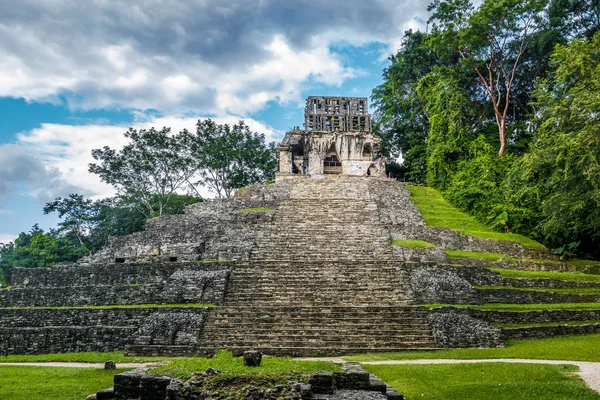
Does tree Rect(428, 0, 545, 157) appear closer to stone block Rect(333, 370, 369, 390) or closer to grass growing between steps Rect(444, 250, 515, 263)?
grass growing between steps Rect(444, 250, 515, 263)

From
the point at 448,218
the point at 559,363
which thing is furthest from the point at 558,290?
the point at 448,218

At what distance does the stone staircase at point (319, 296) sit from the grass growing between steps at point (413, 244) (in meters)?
0.43

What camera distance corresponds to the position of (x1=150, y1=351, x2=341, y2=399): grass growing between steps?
6586mm

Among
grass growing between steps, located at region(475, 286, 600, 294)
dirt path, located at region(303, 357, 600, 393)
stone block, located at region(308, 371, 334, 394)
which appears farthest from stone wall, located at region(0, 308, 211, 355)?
grass growing between steps, located at region(475, 286, 600, 294)

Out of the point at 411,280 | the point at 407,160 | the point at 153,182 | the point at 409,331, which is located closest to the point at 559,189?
the point at 411,280

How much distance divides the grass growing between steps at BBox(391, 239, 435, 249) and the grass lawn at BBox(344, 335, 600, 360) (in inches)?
253

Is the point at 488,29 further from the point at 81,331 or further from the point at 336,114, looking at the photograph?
the point at 81,331

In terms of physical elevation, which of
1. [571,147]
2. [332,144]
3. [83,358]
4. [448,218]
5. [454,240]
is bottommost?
[83,358]

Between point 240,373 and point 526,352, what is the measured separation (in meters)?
8.47

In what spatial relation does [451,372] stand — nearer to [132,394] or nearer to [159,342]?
[132,394]

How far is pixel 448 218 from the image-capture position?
88.4 ft

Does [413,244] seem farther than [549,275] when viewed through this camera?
Yes

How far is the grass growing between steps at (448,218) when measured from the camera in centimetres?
2320

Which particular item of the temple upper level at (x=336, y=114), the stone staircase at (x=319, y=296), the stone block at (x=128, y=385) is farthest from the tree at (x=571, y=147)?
A: the temple upper level at (x=336, y=114)
